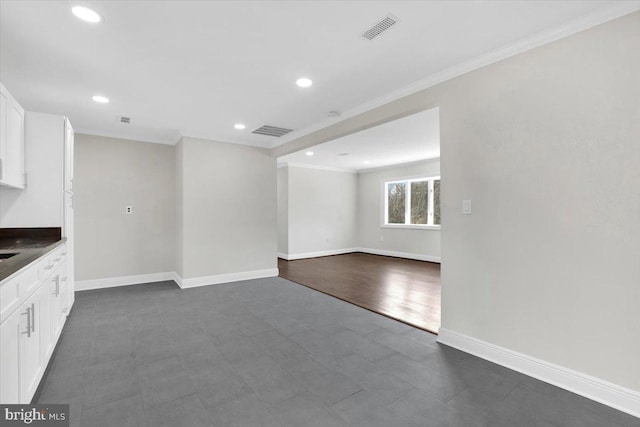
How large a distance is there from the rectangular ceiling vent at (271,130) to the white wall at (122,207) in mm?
1876

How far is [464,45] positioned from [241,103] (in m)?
2.46

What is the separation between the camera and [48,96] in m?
3.40

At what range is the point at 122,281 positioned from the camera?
16.5ft

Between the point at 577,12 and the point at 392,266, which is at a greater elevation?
the point at 577,12

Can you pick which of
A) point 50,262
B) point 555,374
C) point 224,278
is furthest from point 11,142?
point 555,374

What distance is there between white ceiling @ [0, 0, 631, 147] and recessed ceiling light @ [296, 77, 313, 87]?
0.07 metres

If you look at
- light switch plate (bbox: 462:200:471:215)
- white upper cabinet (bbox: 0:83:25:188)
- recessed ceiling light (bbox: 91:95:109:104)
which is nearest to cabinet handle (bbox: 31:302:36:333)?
white upper cabinet (bbox: 0:83:25:188)

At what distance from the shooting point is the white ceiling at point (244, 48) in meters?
1.97

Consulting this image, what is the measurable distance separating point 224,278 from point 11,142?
328 cm

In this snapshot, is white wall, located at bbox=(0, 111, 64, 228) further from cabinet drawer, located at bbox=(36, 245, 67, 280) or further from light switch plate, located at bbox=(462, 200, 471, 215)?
light switch plate, located at bbox=(462, 200, 471, 215)

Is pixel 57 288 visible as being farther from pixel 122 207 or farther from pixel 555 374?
pixel 555 374

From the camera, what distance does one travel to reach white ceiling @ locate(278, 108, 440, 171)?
4559mm

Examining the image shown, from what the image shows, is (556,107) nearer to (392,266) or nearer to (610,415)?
(610,415)

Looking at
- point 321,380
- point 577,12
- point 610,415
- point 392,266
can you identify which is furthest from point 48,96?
point 392,266
